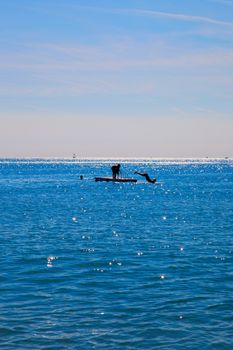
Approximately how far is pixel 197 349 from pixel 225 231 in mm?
27927

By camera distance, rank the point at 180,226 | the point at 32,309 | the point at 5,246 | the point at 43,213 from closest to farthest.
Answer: the point at 32,309 < the point at 5,246 < the point at 180,226 < the point at 43,213

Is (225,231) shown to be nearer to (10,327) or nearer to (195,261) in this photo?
(195,261)

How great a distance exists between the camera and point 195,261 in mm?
30406

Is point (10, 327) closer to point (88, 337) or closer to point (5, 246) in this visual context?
point (88, 337)

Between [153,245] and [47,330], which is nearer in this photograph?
[47,330]

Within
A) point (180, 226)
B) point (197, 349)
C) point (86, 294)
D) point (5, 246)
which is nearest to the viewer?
point (197, 349)

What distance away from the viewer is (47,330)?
18141 mm

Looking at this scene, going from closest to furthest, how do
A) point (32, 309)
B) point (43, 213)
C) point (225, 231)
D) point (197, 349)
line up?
point (197, 349)
point (32, 309)
point (225, 231)
point (43, 213)

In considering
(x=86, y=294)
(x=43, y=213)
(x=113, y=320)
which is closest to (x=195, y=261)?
(x=86, y=294)

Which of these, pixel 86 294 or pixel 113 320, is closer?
pixel 113 320

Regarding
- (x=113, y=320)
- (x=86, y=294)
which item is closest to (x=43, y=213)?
(x=86, y=294)

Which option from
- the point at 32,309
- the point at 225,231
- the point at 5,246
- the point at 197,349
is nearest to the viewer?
the point at 197,349

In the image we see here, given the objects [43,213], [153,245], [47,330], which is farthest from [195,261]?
[43,213]

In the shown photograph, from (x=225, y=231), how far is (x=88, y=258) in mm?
17012
